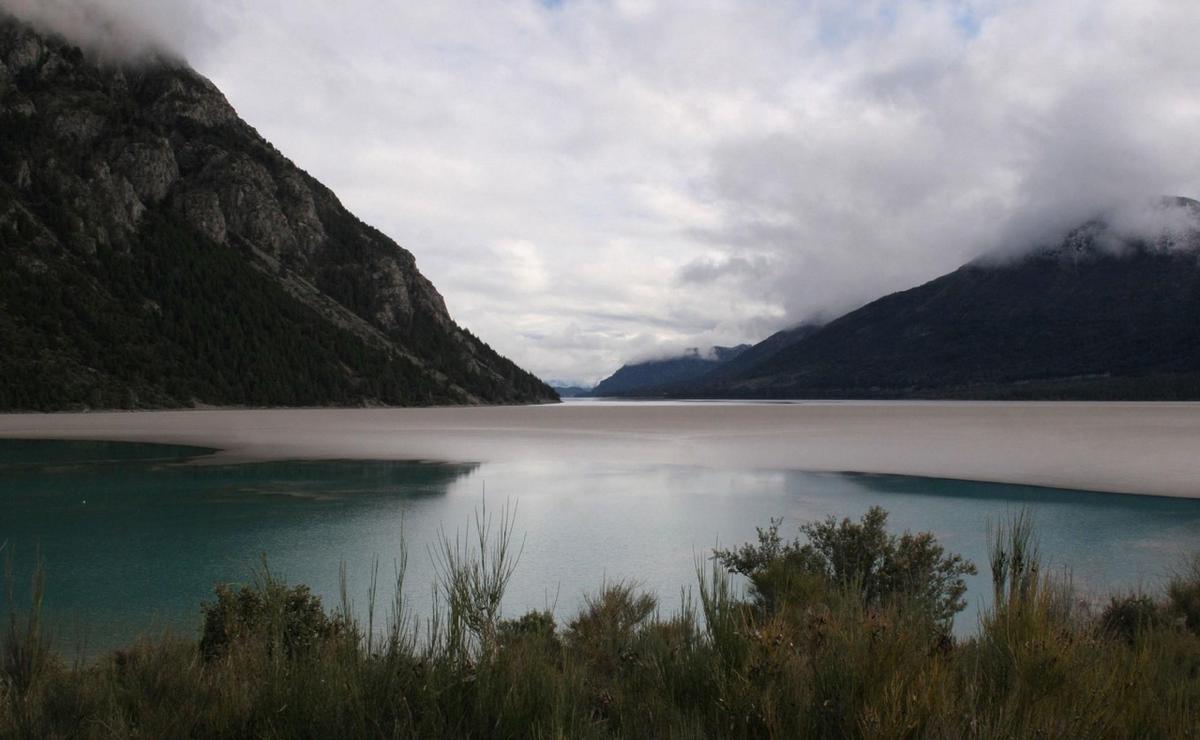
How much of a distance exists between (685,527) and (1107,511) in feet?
41.0

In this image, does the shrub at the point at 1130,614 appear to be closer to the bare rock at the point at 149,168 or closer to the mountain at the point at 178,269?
the mountain at the point at 178,269

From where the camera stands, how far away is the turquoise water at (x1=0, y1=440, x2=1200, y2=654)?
1279 cm

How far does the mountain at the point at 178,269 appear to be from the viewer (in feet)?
318

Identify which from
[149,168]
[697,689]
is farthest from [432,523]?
[149,168]

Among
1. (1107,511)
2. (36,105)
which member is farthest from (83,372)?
(1107,511)

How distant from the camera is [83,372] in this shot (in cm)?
9088

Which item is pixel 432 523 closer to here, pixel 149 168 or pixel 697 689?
pixel 697 689

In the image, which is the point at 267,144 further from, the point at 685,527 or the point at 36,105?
the point at 685,527

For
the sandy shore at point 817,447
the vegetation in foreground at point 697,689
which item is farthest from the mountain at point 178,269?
the vegetation in foreground at point 697,689

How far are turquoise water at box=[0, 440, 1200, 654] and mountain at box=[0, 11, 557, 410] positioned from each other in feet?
248

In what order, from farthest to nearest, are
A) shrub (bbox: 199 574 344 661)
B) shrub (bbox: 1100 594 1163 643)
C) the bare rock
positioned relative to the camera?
1. the bare rock
2. shrub (bbox: 1100 594 1163 643)
3. shrub (bbox: 199 574 344 661)

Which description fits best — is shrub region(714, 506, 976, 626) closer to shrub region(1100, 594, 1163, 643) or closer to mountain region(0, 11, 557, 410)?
shrub region(1100, 594, 1163, 643)

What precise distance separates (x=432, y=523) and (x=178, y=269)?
123194 millimetres

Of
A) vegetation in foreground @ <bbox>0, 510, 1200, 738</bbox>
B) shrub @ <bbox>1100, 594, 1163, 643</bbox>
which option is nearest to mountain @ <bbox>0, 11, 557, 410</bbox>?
vegetation in foreground @ <bbox>0, 510, 1200, 738</bbox>
